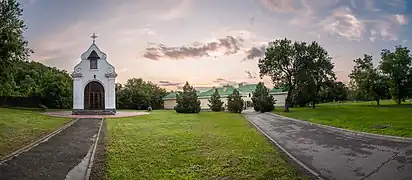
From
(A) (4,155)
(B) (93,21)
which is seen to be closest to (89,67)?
(B) (93,21)

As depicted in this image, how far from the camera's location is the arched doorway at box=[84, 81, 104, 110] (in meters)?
38.8

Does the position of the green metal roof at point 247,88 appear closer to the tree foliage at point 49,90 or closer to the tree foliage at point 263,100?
the tree foliage at point 263,100

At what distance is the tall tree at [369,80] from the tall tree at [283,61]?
1823 centimetres

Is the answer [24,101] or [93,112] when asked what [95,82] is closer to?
[93,112]

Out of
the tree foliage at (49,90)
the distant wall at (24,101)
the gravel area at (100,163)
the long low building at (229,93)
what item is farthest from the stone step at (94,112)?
the long low building at (229,93)

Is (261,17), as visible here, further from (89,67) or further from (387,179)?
(89,67)

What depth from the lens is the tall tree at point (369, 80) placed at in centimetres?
5586

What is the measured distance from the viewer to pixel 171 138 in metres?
14.8

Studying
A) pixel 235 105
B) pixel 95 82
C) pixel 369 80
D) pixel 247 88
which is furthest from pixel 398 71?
pixel 95 82

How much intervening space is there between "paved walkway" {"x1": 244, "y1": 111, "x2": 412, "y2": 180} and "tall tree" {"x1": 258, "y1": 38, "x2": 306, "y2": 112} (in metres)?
29.8

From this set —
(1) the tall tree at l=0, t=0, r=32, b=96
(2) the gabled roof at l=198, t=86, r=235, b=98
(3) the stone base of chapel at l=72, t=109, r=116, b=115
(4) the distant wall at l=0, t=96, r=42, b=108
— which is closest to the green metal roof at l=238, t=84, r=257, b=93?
(2) the gabled roof at l=198, t=86, r=235, b=98

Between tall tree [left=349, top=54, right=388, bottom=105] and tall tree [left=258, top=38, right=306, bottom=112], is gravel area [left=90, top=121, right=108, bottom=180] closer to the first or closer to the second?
tall tree [left=258, top=38, right=306, bottom=112]

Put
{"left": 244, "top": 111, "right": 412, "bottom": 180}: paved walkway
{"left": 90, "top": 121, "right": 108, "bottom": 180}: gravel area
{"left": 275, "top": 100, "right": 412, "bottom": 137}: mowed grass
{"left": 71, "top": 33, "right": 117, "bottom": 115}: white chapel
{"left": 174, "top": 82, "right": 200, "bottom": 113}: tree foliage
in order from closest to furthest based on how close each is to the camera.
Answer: {"left": 90, "top": 121, "right": 108, "bottom": 180}: gravel area → {"left": 244, "top": 111, "right": 412, "bottom": 180}: paved walkway → {"left": 275, "top": 100, "right": 412, "bottom": 137}: mowed grass → {"left": 71, "top": 33, "right": 117, "bottom": 115}: white chapel → {"left": 174, "top": 82, "right": 200, "bottom": 113}: tree foliage

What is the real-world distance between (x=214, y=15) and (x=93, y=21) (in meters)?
7.17
